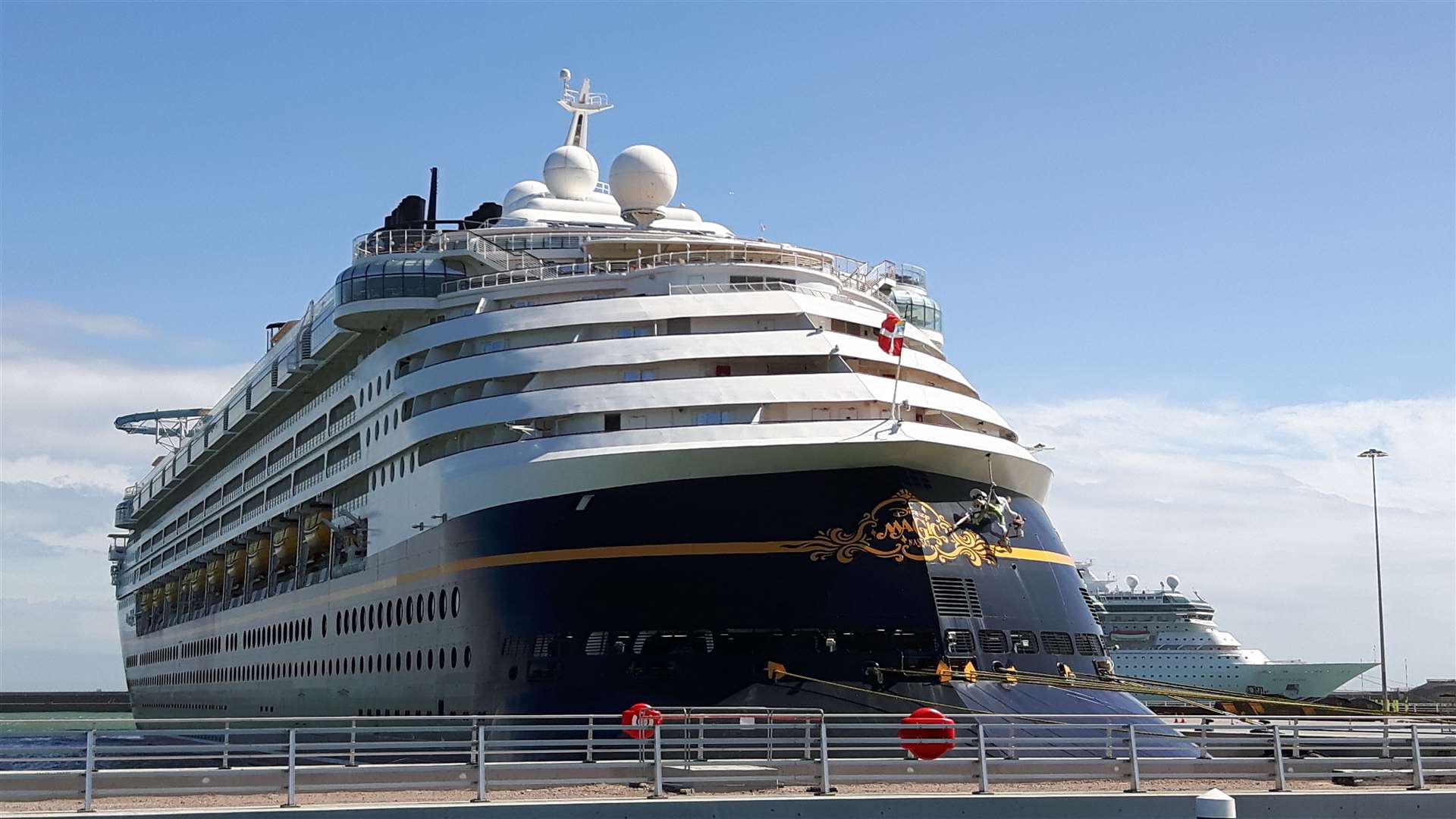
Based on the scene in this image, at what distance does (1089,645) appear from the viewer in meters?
30.7

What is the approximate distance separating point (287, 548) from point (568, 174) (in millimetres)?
15520

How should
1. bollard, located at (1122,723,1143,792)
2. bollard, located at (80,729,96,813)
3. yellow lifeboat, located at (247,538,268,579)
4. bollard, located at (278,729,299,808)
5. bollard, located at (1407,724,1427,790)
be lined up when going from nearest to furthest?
1. bollard, located at (80,729,96,813)
2. bollard, located at (278,729,299,808)
3. bollard, located at (1122,723,1143,792)
4. bollard, located at (1407,724,1427,790)
5. yellow lifeboat, located at (247,538,268,579)

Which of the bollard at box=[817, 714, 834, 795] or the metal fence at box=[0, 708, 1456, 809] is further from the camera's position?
the bollard at box=[817, 714, 834, 795]

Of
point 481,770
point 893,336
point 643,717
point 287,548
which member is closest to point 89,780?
point 481,770

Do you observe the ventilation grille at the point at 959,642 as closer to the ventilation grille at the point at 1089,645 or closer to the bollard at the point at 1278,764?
the ventilation grille at the point at 1089,645

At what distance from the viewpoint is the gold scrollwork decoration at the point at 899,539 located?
28.5 metres

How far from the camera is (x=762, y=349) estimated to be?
32312mm

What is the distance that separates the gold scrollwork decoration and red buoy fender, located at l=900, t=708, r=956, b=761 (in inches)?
220

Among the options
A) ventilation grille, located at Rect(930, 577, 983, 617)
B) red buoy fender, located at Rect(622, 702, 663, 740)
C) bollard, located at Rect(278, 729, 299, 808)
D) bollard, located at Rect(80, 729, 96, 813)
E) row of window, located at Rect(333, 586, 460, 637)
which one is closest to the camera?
bollard, located at Rect(80, 729, 96, 813)

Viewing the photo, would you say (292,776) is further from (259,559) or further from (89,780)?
(259,559)

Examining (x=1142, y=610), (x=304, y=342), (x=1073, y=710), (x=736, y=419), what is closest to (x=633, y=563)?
(x=736, y=419)

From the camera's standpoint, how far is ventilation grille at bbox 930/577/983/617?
28125mm

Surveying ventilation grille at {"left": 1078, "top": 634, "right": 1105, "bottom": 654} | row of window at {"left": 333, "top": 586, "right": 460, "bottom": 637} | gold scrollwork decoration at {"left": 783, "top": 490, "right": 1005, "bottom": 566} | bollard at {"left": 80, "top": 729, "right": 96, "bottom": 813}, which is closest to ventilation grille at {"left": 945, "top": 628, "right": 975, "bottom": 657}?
gold scrollwork decoration at {"left": 783, "top": 490, "right": 1005, "bottom": 566}

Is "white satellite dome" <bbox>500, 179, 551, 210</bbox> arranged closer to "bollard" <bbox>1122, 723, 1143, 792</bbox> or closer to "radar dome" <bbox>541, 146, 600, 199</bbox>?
"radar dome" <bbox>541, 146, 600, 199</bbox>
